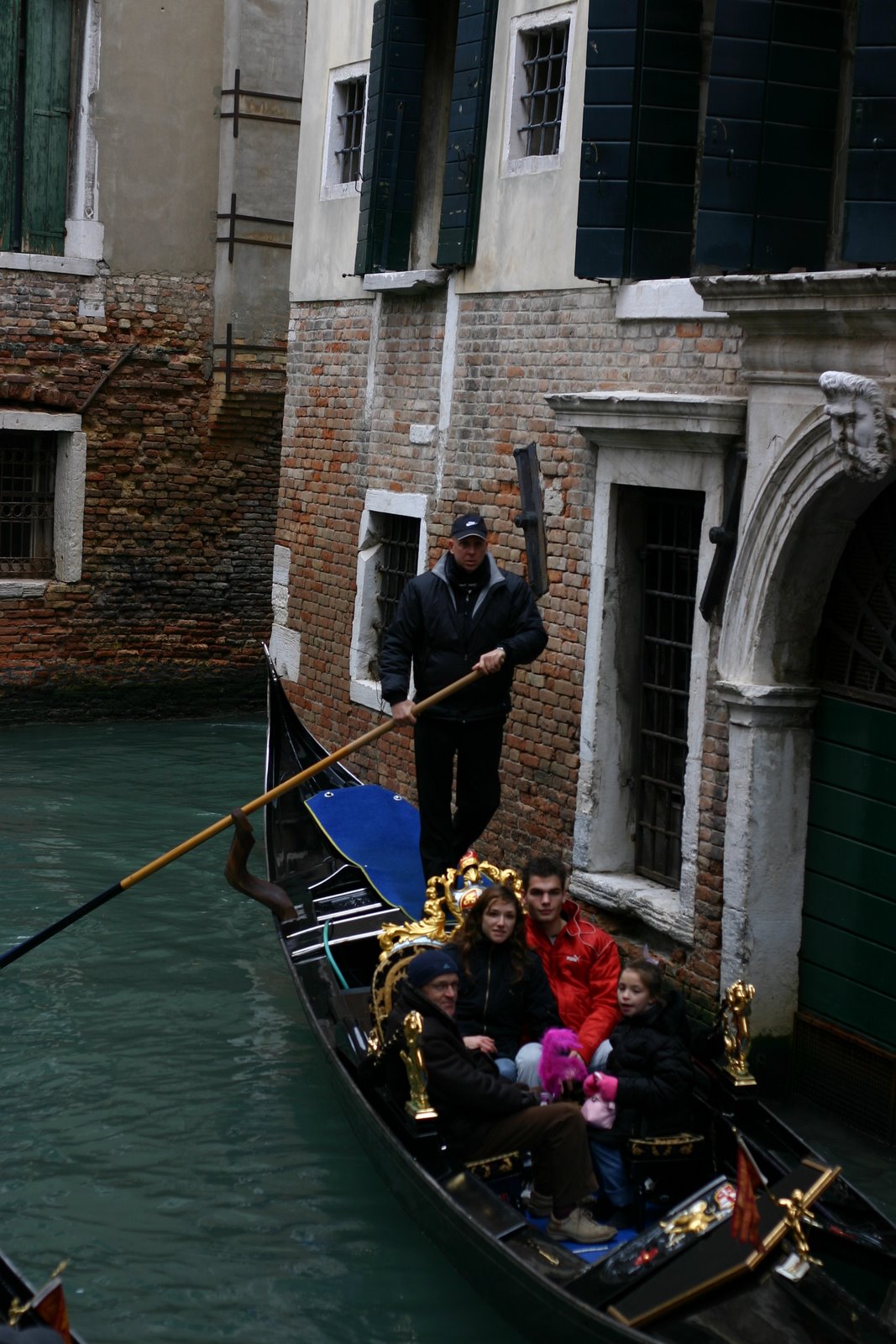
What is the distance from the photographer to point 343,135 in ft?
28.3

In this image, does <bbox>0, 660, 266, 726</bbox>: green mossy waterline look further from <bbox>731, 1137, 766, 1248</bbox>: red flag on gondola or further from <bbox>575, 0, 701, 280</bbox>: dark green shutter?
<bbox>731, 1137, 766, 1248</bbox>: red flag on gondola

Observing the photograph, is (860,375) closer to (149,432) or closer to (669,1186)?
(669,1186)

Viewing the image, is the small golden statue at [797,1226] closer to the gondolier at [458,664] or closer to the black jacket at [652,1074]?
the black jacket at [652,1074]

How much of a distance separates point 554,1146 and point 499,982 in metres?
0.55

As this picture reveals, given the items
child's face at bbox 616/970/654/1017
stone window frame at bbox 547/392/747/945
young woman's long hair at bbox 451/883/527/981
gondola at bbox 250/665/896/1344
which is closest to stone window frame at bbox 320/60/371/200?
stone window frame at bbox 547/392/747/945

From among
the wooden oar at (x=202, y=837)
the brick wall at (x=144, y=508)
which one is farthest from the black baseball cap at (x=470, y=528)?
the brick wall at (x=144, y=508)

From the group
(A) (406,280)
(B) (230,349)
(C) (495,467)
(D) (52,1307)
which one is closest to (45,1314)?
(D) (52,1307)

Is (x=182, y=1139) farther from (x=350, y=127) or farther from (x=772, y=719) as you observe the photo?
(x=350, y=127)

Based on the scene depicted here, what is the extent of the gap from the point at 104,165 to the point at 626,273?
5.89 meters

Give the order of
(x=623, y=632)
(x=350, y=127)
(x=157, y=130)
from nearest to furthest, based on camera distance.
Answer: (x=623, y=632)
(x=350, y=127)
(x=157, y=130)

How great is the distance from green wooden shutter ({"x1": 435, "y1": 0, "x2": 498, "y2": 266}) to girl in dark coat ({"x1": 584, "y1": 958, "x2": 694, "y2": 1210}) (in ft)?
12.0

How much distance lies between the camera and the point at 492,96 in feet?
23.4

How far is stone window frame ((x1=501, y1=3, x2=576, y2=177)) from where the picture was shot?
6695 millimetres

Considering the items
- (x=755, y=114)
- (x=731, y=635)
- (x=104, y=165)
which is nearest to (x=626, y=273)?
(x=755, y=114)
